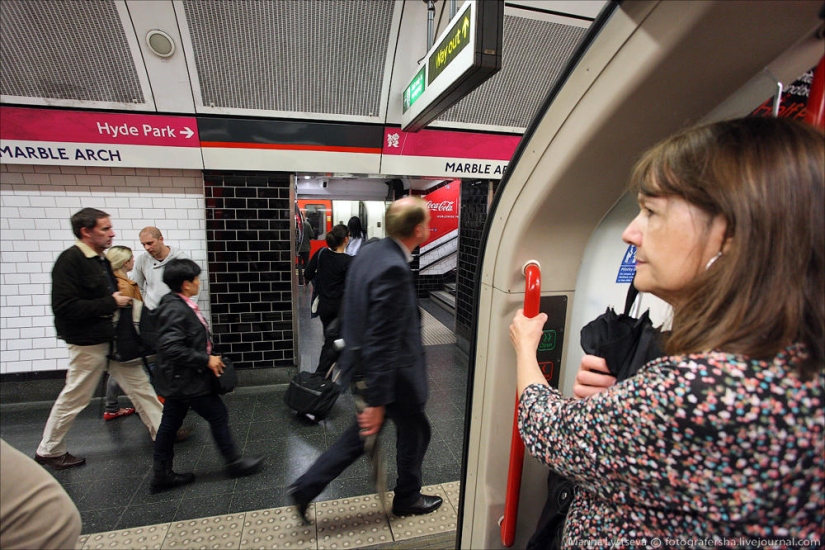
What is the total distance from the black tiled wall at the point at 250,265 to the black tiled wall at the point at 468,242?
7.70 ft

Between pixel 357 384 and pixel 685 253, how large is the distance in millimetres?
1801

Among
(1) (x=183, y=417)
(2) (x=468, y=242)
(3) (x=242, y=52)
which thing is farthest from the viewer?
(2) (x=468, y=242)

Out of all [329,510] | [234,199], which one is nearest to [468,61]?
[329,510]

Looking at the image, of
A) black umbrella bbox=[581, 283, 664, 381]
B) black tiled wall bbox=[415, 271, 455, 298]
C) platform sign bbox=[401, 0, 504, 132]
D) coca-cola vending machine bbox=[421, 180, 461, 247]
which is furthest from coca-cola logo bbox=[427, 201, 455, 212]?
black umbrella bbox=[581, 283, 664, 381]

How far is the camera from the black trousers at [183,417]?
252 centimetres

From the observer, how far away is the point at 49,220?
3809 mm

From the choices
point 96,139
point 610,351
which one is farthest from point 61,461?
point 610,351

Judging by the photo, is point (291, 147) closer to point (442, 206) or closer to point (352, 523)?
point (352, 523)

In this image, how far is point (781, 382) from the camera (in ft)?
1.90

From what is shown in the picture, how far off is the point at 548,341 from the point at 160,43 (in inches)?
148

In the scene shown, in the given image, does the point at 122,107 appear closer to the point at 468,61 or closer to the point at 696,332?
the point at 468,61

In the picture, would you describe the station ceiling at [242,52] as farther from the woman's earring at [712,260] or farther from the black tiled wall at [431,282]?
the black tiled wall at [431,282]

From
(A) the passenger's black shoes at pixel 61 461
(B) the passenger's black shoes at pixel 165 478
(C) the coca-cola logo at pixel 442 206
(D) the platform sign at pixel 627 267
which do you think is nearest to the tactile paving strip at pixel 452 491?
(B) the passenger's black shoes at pixel 165 478

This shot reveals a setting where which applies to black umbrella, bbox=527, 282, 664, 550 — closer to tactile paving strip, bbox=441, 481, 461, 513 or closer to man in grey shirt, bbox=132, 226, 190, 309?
tactile paving strip, bbox=441, 481, 461, 513
